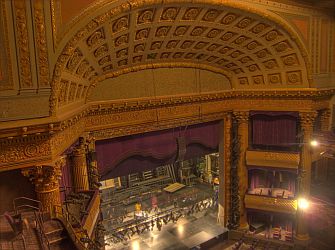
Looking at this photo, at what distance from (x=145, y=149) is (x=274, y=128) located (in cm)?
516

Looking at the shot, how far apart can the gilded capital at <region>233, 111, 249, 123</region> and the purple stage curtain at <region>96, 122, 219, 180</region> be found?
1210 millimetres

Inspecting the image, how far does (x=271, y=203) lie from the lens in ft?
35.6

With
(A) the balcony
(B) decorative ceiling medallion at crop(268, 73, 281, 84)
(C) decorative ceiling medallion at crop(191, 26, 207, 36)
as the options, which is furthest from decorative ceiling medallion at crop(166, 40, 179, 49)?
(A) the balcony

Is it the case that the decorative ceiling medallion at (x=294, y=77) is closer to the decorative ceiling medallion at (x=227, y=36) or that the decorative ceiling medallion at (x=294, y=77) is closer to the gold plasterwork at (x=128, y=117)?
the gold plasterwork at (x=128, y=117)

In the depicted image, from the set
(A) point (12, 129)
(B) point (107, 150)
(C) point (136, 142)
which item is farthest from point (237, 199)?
(A) point (12, 129)

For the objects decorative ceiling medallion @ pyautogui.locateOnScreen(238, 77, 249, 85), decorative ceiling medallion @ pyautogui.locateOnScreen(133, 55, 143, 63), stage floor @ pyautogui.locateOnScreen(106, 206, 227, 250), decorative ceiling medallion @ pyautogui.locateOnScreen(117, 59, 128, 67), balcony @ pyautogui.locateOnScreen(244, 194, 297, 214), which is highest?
decorative ceiling medallion @ pyautogui.locateOnScreen(133, 55, 143, 63)

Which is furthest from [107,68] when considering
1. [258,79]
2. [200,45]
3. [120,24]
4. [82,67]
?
[258,79]

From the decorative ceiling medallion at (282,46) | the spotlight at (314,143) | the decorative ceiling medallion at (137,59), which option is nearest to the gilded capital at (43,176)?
the decorative ceiling medallion at (137,59)

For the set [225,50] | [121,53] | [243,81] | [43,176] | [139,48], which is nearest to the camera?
[43,176]

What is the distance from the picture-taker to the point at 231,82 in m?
11.1

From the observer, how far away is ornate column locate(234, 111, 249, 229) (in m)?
11.3

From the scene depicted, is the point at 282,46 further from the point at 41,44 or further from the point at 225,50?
the point at 41,44

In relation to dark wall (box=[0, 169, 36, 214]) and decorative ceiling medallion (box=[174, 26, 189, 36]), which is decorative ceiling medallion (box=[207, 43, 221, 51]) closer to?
decorative ceiling medallion (box=[174, 26, 189, 36])

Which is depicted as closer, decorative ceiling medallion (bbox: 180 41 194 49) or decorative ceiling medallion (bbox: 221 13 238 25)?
decorative ceiling medallion (bbox: 221 13 238 25)
